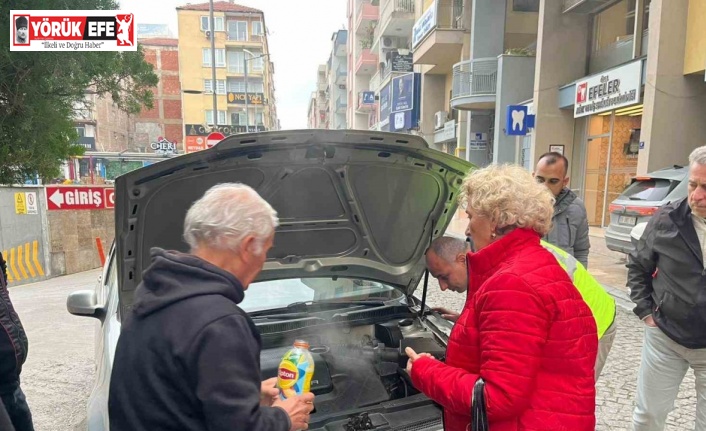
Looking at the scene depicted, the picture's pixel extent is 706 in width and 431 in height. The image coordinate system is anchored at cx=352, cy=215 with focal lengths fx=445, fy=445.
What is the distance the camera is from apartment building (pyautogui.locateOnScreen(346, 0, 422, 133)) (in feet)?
81.8

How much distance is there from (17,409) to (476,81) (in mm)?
16110

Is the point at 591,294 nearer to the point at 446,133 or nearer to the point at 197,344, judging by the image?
the point at 197,344

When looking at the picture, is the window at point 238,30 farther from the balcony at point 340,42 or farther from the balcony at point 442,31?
the balcony at point 442,31

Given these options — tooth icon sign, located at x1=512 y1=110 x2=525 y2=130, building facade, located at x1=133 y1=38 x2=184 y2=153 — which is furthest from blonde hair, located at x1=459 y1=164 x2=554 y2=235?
building facade, located at x1=133 y1=38 x2=184 y2=153

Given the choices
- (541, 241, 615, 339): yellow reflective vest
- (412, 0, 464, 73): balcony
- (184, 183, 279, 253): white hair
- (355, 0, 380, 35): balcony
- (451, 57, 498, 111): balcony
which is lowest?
(541, 241, 615, 339): yellow reflective vest

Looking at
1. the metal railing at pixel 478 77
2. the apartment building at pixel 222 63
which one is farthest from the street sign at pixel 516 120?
the apartment building at pixel 222 63

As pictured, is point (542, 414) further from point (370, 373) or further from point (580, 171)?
point (580, 171)

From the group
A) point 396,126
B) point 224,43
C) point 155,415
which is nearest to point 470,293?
point 155,415

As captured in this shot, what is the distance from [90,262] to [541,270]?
10567 millimetres

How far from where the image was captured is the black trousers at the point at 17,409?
205cm

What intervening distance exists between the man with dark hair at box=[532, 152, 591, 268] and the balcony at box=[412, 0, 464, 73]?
54.6 feet

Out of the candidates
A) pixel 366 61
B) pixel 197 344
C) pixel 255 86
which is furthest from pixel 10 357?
pixel 255 86

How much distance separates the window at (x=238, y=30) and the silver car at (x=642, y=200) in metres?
49.6

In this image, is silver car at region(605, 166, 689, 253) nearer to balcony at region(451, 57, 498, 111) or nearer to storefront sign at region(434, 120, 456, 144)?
balcony at region(451, 57, 498, 111)
